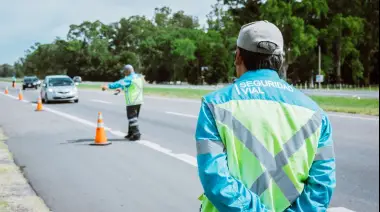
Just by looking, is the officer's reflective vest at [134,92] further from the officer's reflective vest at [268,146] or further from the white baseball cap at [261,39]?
the officer's reflective vest at [268,146]

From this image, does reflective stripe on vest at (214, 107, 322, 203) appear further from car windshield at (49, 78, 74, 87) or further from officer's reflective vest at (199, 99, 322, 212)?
car windshield at (49, 78, 74, 87)

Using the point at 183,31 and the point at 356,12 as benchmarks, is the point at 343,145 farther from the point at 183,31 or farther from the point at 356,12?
the point at 183,31

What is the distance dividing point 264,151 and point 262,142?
0.04 meters

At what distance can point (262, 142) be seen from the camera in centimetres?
221

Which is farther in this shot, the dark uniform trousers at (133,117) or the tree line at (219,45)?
the tree line at (219,45)

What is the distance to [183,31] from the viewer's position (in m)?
96.5

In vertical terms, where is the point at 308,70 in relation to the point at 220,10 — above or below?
below

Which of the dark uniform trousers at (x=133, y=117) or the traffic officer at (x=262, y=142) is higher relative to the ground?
the traffic officer at (x=262, y=142)

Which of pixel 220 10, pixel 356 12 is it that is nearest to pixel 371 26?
pixel 356 12

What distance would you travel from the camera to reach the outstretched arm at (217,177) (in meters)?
2.09

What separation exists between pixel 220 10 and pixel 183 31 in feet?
27.5

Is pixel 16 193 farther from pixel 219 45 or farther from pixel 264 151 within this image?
pixel 219 45

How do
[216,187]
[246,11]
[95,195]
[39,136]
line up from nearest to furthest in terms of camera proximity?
1. [216,187]
2. [95,195]
3. [39,136]
4. [246,11]

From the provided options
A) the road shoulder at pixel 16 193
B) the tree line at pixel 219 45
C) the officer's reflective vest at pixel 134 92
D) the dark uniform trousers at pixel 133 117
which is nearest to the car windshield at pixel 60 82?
the dark uniform trousers at pixel 133 117
